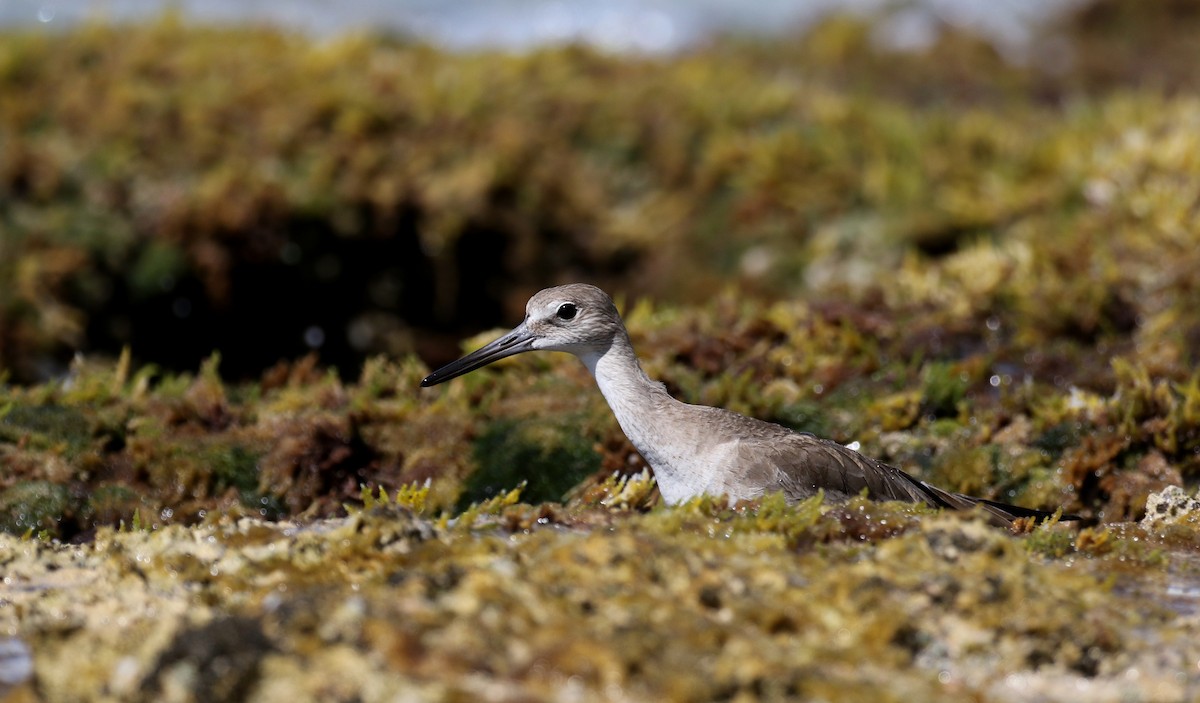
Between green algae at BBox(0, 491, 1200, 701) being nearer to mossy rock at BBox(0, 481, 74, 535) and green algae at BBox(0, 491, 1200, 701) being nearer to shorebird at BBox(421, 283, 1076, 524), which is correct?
shorebird at BBox(421, 283, 1076, 524)

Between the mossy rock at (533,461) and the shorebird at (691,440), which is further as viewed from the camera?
the mossy rock at (533,461)

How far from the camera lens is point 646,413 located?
5.33 m

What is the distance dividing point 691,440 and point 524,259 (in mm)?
5828

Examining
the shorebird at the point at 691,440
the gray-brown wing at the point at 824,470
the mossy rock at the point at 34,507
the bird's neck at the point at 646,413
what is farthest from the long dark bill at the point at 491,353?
the mossy rock at the point at 34,507

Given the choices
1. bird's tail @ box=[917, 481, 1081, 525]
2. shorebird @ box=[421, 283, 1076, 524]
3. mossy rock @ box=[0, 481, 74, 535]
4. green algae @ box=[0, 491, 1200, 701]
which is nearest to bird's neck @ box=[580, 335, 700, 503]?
shorebird @ box=[421, 283, 1076, 524]

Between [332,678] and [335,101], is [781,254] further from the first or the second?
[332,678]

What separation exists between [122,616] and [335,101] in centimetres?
778

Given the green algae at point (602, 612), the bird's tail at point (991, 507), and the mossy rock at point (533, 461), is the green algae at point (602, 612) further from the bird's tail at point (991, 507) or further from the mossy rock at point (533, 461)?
the mossy rock at point (533, 461)

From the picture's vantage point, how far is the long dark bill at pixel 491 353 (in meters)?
5.73

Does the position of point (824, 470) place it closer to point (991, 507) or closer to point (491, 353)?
point (991, 507)

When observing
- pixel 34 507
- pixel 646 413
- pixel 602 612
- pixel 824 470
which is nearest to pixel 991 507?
pixel 824 470

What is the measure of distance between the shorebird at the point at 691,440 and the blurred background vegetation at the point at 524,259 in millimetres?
835

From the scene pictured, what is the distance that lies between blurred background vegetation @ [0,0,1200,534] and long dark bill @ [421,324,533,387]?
83 centimetres

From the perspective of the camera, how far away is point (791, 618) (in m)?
3.44
